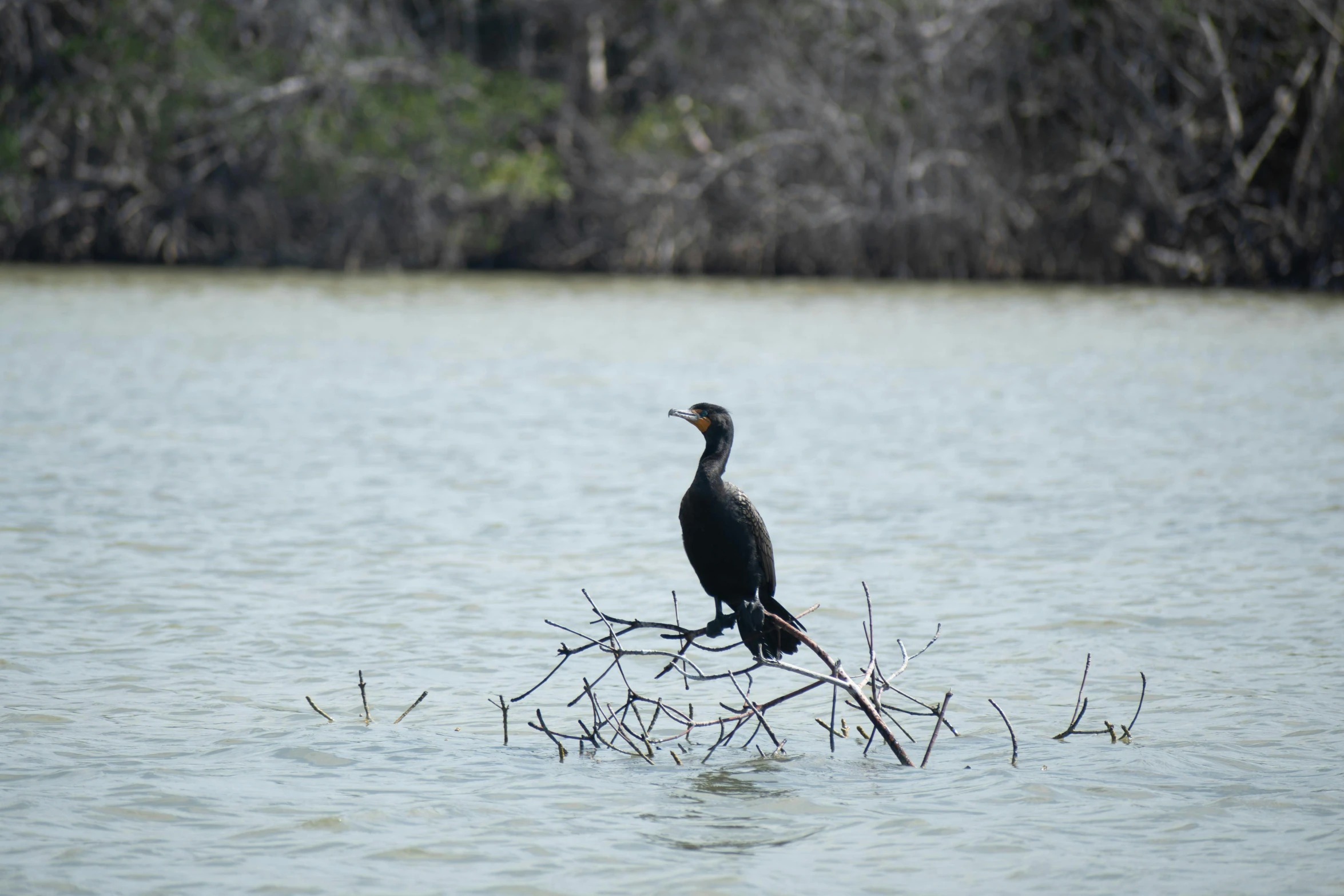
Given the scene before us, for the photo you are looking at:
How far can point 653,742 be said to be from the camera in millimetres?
5215

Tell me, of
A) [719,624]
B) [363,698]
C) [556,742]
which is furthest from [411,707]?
[719,624]

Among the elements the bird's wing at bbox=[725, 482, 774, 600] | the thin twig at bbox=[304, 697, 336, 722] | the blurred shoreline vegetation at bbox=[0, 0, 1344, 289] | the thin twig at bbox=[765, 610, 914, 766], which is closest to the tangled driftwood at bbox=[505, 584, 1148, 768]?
the thin twig at bbox=[765, 610, 914, 766]

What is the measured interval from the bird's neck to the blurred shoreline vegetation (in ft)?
69.1

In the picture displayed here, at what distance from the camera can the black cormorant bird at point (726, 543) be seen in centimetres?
486

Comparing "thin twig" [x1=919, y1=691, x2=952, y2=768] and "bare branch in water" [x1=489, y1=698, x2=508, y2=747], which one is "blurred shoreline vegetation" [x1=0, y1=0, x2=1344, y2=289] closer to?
"bare branch in water" [x1=489, y1=698, x2=508, y2=747]

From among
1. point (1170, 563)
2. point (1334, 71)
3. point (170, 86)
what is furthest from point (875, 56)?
point (1170, 563)

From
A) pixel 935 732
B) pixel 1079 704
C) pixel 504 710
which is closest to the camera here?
pixel 935 732

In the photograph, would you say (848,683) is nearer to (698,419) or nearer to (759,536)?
(759,536)

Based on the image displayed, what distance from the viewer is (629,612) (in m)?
7.22

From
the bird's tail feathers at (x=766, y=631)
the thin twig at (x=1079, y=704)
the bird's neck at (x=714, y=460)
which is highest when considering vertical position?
the bird's neck at (x=714, y=460)

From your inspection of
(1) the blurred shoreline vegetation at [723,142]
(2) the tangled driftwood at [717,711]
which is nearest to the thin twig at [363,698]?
(2) the tangled driftwood at [717,711]

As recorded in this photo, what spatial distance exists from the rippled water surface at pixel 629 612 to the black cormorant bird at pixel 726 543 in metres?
0.49

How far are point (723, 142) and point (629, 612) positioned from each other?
21.8 metres

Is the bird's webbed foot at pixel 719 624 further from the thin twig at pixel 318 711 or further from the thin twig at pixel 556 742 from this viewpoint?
the thin twig at pixel 318 711
